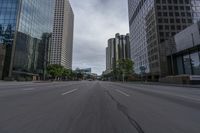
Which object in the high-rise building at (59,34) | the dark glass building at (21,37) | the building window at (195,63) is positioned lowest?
the building window at (195,63)

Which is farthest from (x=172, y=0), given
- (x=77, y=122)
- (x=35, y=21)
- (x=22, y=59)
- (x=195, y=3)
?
(x=77, y=122)

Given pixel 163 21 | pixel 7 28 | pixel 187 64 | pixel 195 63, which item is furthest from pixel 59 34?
pixel 195 63

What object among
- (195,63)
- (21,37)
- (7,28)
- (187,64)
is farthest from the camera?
(21,37)

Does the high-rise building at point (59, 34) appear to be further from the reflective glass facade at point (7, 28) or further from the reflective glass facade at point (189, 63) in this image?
the reflective glass facade at point (189, 63)

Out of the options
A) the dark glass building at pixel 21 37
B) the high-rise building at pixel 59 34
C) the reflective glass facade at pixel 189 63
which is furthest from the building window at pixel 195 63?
the high-rise building at pixel 59 34

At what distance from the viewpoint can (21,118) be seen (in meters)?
4.62

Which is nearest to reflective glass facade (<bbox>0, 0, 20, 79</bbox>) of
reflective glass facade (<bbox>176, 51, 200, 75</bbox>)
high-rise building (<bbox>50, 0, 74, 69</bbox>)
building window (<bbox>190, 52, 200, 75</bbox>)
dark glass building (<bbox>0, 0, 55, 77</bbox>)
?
dark glass building (<bbox>0, 0, 55, 77</bbox>)

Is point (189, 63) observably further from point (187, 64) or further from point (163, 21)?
point (163, 21)

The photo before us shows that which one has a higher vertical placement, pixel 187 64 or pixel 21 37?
pixel 21 37

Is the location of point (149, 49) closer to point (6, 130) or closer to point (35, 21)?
point (35, 21)

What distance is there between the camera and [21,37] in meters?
63.3

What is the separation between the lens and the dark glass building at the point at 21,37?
191 feet

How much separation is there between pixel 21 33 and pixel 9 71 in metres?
17.3

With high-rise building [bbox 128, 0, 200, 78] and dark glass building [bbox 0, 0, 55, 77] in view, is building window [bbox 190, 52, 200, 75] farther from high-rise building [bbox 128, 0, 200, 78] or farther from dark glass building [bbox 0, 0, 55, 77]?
dark glass building [bbox 0, 0, 55, 77]
